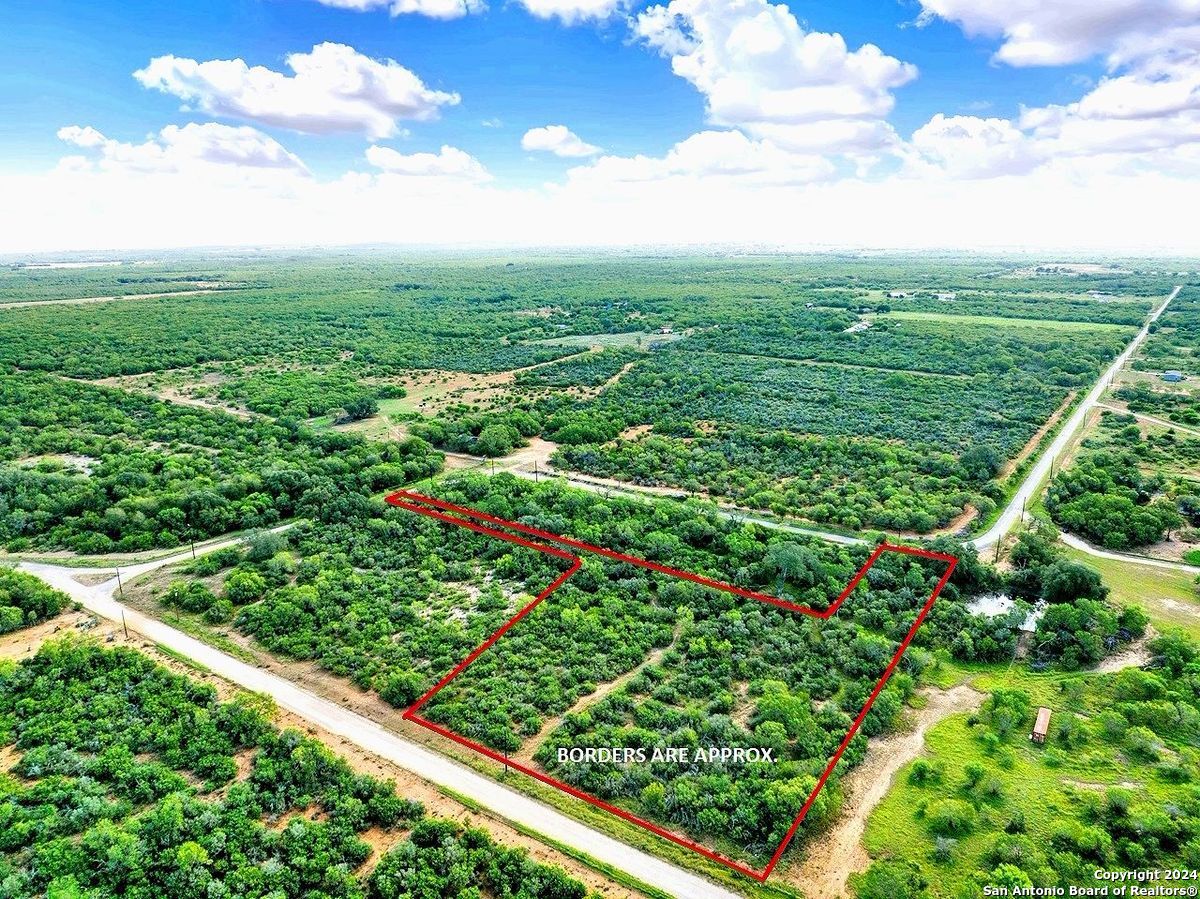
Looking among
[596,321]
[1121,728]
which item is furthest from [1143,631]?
[596,321]

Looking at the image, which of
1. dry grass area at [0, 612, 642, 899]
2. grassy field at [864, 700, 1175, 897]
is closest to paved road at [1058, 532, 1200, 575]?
grassy field at [864, 700, 1175, 897]

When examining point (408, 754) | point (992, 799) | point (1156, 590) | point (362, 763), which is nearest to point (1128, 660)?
point (1156, 590)

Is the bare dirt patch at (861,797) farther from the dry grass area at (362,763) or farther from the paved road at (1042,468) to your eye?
the paved road at (1042,468)

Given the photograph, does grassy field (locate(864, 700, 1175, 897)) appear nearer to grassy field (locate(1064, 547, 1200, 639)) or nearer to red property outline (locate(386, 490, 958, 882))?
red property outline (locate(386, 490, 958, 882))

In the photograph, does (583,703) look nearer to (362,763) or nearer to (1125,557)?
(362,763)

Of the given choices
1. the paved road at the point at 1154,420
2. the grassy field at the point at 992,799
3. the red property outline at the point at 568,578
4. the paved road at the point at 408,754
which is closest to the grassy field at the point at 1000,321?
the paved road at the point at 1154,420

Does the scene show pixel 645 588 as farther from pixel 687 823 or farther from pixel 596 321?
pixel 596 321
